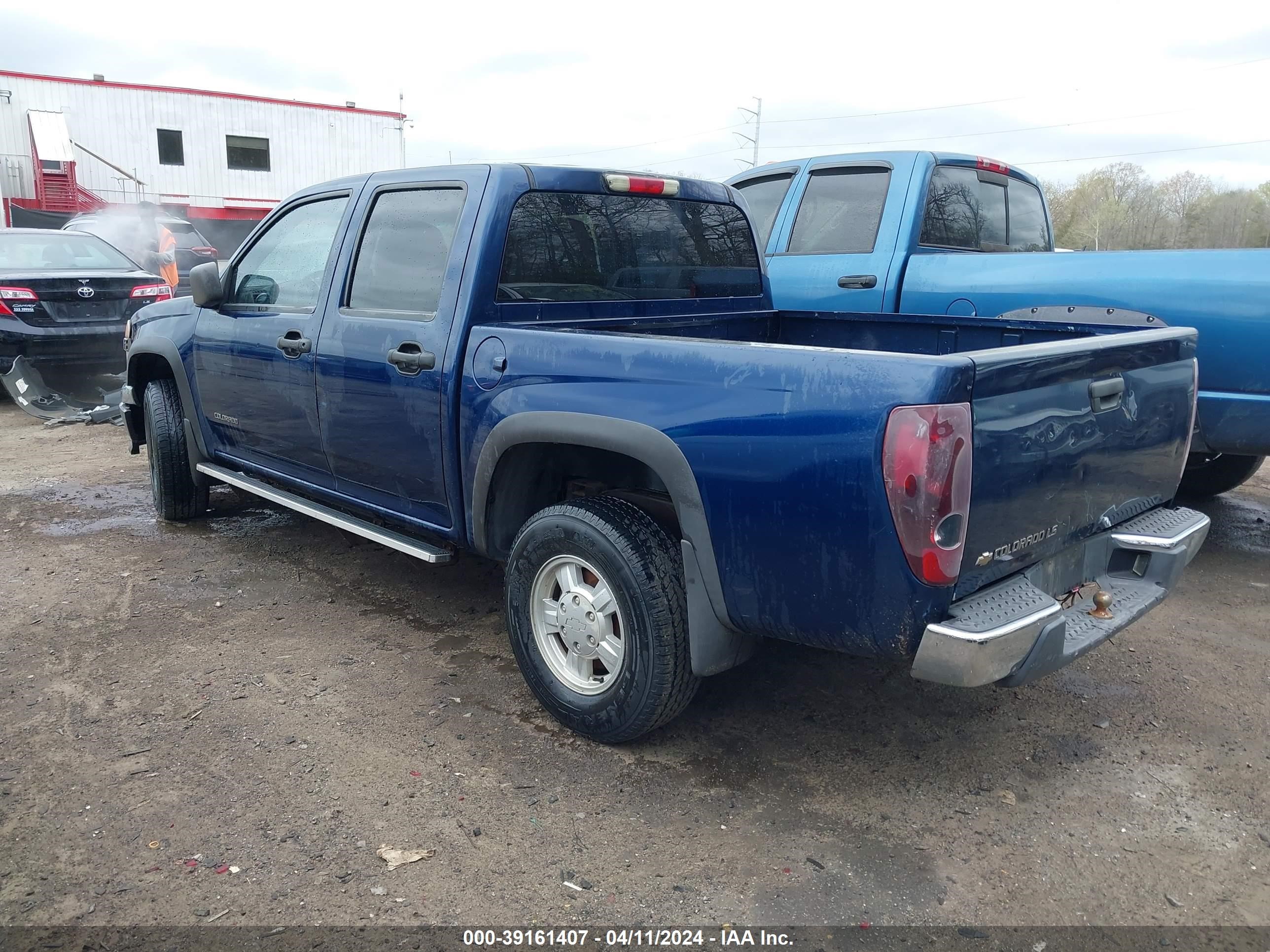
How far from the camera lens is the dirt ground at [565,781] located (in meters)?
2.53

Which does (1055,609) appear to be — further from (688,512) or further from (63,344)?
(63,344)

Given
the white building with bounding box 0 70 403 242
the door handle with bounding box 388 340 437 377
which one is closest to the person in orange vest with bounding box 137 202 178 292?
the white building with bounding box 0 70 403 242

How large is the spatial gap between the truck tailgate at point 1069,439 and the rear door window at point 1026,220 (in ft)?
11.0

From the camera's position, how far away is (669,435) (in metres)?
2.83

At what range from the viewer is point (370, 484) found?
406cm

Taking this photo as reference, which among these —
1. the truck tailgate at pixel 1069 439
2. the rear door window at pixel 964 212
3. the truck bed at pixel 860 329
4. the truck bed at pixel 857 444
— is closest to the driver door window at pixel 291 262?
the truck bed at pixel 860 329

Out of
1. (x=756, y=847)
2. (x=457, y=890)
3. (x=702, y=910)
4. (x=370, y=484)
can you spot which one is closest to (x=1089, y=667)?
(x=756, y=847)

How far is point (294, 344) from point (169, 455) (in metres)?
1.80

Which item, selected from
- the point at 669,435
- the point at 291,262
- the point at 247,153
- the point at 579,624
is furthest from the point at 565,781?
the point at 247,153

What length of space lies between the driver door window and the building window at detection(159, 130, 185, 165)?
87.2 ft

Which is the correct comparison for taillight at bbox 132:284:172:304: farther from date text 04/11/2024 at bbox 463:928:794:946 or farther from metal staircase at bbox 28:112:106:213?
metal staircase at bbox 28:112:106:213

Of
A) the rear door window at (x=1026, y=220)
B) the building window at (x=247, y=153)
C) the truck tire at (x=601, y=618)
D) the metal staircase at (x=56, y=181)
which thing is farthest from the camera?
the building window at (x=247, y=153)

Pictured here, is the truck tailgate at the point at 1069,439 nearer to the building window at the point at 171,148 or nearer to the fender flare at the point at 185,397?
the fender flare at the point at 185,397

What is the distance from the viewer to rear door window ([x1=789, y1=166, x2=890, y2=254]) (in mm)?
5840
